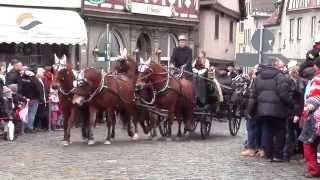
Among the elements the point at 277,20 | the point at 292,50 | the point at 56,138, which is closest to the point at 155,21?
the point at 56,138

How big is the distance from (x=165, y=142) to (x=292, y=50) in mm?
52601

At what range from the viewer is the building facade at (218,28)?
4194cm

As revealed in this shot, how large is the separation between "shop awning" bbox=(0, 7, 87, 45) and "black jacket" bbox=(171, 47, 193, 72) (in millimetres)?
8452

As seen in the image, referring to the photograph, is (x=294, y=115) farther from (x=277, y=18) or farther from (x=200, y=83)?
(x=277, y=18)

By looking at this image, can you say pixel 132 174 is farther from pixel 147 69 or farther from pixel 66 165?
pixel 147 69

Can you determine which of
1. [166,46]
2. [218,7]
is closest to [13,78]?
[166,46]

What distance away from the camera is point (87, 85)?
1694 cm

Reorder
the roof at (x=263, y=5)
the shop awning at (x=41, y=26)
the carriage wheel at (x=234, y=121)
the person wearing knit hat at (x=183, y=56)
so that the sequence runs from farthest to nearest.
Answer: the roof at (x=263, y=5)
the shop awning at (x=41, y=26)
the carriage wheel at (x=234, y=121)
the person wearing knit hat at (x=183, y=56)

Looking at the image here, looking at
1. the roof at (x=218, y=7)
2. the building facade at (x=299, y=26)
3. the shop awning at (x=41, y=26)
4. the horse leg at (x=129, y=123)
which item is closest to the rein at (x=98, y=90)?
the horse leg at (x=129, y=123)

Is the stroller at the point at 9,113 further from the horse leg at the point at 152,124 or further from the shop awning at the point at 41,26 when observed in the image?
the shop awning at the point at 41,26

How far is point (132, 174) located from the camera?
12.6 m

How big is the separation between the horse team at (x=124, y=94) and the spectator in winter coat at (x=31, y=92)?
331cm

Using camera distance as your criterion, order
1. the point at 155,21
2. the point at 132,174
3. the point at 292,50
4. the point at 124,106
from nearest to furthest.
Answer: the point at 132,174 < the point at 124,106 < the point at 155,21 < the point at 292,50

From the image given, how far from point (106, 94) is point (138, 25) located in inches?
682
